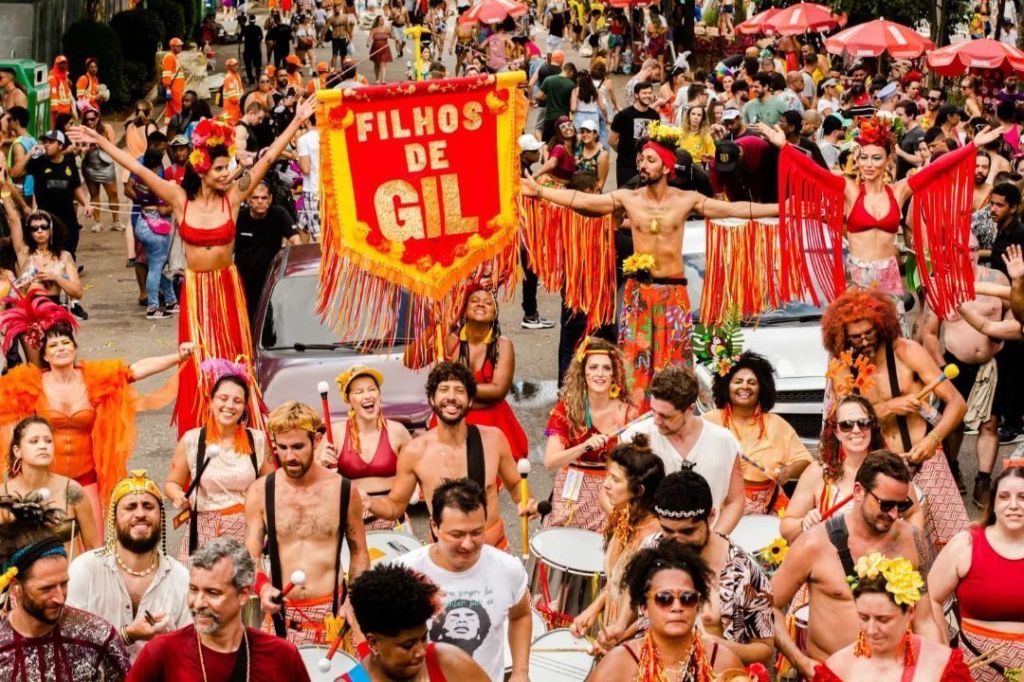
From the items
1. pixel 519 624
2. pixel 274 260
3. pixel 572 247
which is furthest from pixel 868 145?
pixel 519 624

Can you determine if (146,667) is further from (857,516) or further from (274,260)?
(274,260)

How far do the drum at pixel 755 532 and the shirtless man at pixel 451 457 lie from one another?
1.08 m

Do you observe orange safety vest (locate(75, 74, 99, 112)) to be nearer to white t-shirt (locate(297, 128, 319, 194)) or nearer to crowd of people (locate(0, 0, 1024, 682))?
white t-shirt (locate(297, 128, 319, 194))

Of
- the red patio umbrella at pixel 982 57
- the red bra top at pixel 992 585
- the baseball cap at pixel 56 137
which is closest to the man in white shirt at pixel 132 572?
the red bra top at pixel 992 585

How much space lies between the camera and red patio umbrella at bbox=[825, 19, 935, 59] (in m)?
24.4

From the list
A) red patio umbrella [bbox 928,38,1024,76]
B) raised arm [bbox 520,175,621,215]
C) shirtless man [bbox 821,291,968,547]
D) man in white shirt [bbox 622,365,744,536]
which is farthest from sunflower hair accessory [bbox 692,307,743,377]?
red patio umbrella [bbox 928,38,1024,76]

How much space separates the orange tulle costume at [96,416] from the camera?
9.39 m

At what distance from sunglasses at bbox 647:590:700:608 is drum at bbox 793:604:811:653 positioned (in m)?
1.48

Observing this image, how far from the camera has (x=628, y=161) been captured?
1758 centimetres

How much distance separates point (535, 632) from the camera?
7484 mm

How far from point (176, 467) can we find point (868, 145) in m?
4.78

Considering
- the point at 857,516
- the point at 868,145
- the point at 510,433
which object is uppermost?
the point at 868,145

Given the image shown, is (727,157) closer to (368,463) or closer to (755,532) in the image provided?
(368,463)

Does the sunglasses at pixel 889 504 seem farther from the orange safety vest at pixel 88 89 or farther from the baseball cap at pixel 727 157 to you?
the orange safety vest at pixel 88 89
